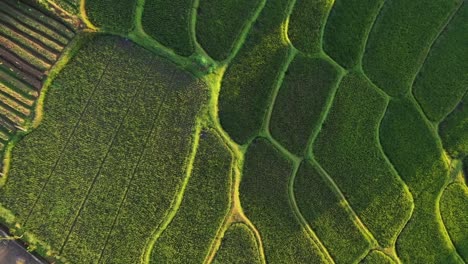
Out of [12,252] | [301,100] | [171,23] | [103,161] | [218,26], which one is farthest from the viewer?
[301,100]

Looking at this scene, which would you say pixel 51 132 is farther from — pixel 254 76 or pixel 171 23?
pixel 254 76

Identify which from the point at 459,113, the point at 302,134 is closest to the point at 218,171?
the point at 302,134

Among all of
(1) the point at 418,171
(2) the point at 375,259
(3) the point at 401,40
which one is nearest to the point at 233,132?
(2) the point at 375,259

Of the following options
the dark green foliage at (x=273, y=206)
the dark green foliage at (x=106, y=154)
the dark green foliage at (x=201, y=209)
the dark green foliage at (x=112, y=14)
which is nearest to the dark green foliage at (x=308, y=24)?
the dark green foliage at (x=273, y=206)

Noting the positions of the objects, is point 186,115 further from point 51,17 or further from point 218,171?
point 51,17

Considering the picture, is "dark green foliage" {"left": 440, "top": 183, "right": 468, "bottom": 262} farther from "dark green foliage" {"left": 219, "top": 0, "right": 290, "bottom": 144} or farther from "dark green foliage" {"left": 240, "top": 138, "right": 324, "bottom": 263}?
"dark green foliage" {"left": 219, "top": 0, "right": 290, "bottom": 144}

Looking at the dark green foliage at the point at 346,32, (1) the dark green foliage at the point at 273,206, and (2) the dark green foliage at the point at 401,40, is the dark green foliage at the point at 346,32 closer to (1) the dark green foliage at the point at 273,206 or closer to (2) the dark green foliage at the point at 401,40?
(2) the dark green foliage at the point at 401,40
